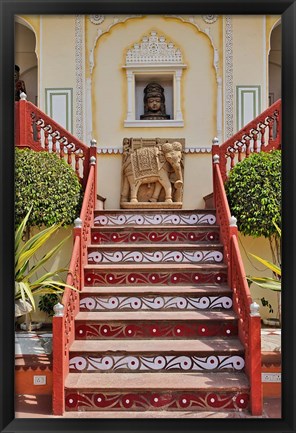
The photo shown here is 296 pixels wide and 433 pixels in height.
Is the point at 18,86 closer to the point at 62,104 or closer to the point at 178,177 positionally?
the point at 62,104

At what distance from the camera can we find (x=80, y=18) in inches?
330

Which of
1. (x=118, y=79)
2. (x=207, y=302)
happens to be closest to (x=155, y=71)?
(x=118, y=79)

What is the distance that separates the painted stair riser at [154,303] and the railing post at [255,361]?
2.73 feet

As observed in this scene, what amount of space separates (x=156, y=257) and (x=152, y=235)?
39 cm

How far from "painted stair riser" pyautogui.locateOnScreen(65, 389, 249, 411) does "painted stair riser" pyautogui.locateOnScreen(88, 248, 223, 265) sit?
5.68ft

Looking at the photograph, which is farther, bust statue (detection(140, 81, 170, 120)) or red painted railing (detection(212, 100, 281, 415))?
bust statue (detection(140, 81, 170, 120))

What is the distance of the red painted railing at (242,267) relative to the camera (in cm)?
428

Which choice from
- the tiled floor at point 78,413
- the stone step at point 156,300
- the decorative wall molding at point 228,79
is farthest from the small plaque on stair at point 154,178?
the tiled floor at point 78,413

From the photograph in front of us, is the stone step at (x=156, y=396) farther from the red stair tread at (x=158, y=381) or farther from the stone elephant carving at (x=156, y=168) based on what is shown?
the stone elephant carving at (x=156, y=168)

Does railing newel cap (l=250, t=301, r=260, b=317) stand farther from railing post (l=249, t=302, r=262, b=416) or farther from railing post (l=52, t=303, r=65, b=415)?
railing post (l=52, t=303, r=65, b=415)

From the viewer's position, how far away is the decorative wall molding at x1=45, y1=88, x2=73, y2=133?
8156 millimetres

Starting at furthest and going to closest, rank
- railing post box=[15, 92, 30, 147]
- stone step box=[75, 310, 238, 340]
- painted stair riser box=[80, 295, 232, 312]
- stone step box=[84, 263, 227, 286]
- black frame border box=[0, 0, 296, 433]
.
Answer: railing post box=[15, 92, 30, 147] < stone step box=[84, 263, 227, 286] < painted stair riser box=[80, 295, 232, 312] < stone step box=[75, 310, 238, 340] < black frame border box=[0, 0, 296, 433]

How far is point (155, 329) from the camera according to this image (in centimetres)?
490

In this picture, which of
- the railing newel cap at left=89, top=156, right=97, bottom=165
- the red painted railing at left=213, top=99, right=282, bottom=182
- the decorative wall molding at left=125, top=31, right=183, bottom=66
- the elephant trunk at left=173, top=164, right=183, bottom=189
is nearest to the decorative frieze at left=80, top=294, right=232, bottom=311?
the red painted railing at left=213, top=99, right=282, bottom=182
